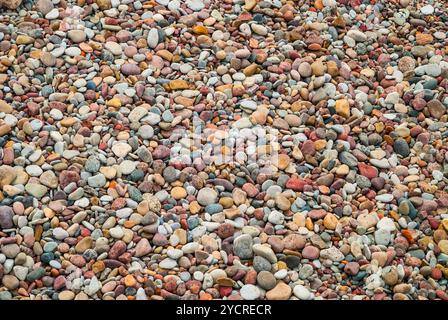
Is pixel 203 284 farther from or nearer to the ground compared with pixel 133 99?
nearer to the ground

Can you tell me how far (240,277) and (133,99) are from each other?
1013 millimetres

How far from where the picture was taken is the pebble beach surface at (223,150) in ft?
7.41

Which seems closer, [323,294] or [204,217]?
[323,294]

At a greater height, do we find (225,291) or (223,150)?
(223,150)

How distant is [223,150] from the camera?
8.54 feet

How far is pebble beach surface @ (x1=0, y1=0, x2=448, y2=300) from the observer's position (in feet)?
7.41

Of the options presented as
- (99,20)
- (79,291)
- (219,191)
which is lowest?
(79,291)

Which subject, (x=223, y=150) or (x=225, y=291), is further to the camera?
(x=223, y=150)

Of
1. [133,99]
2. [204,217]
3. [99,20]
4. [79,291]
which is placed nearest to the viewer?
[79,291]

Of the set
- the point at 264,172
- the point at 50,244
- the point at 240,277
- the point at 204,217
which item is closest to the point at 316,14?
the point at 264,172

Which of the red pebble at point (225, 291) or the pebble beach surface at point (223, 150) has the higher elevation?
the pebble beach surface at point (223, 150)

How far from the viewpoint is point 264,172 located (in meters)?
Answer: 2.55

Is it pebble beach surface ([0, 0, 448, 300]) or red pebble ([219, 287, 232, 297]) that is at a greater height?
pebble beach surface ([0, 0, 448, 300])

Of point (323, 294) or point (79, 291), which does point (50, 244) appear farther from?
point (323, 294)
